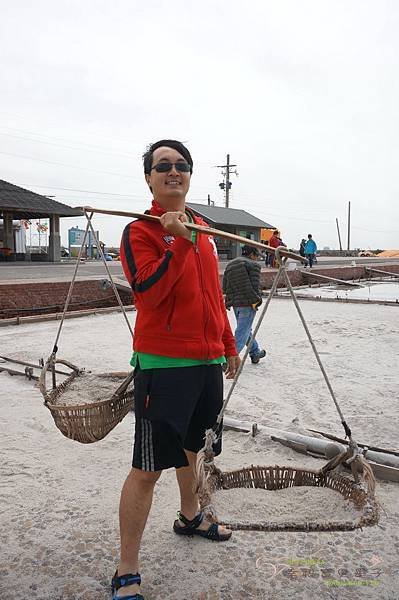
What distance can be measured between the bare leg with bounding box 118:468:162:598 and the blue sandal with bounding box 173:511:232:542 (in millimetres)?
407

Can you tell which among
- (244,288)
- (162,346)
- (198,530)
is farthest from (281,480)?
(244,288)

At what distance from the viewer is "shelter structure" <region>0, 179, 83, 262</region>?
71.4 ft

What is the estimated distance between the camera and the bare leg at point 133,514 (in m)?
1.86

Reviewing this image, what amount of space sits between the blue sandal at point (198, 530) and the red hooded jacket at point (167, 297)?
0.86m

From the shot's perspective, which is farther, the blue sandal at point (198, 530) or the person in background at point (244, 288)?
the person in background at point (244, 288)

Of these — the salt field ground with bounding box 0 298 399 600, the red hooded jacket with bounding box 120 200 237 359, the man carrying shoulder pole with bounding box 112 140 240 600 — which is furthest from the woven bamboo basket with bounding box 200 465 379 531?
the red hooded jacket with bounding box 120 200 237 359

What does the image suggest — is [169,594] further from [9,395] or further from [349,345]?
[349,345]

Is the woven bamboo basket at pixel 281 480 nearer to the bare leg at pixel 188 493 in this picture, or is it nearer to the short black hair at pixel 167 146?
the bare leg at pixel 188 493

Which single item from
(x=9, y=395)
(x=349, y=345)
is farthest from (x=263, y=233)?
(x=9, y=395)

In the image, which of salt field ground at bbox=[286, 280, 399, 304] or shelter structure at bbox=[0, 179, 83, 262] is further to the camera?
shelter structure at bbox=[0, 179, 83, 262]

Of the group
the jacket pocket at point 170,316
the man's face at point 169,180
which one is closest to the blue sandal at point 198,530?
the jacket pocket at point 170,316

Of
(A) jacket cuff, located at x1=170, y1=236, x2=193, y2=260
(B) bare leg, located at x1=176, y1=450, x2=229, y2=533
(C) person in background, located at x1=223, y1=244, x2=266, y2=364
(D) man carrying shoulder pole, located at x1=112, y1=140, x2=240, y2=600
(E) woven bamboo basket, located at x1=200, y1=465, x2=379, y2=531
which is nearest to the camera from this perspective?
(A) jacket cuff, located at x1=170, y1=236, x2=193, y2=260

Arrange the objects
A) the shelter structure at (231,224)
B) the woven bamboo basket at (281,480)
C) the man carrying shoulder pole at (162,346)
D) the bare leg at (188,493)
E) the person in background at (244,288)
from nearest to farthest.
→ the man carrying shoulder pole at (162,346) → the bare leg at (188,493) → the woven bamboo basket at (281,480) → the person in background at (244,288) → the shelter structure at (231,224)

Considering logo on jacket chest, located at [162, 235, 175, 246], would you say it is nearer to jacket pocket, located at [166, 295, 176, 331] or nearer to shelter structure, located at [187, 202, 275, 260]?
jacket pocket, located at [166, 295, 176, 331]
